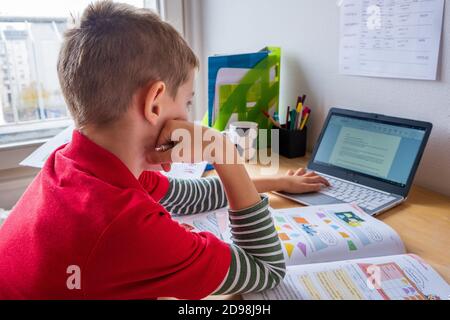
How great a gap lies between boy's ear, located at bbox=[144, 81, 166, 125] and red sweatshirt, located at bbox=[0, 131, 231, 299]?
0.08 metres

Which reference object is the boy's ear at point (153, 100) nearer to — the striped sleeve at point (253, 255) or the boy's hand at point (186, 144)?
the boy's hand at point (186, 144)

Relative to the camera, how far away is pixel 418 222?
0.81 meters

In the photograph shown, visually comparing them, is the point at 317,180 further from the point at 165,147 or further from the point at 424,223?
the point at 165,147

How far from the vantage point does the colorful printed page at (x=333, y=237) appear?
2.26 ft

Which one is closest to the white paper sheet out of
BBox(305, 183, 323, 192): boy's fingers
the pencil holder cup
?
the pencil holder cup

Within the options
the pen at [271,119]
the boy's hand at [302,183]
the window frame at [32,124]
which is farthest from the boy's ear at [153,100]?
the window frame at [32,124]

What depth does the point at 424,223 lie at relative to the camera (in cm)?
81

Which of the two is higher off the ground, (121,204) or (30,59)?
(30,59)

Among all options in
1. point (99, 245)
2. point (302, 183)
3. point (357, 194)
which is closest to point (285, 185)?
point (302, 183)

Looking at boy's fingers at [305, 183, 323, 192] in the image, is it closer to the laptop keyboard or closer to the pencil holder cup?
the laptop keyboard

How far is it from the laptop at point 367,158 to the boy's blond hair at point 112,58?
19.0 inches

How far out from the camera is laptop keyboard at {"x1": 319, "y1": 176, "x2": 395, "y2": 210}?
0.88m

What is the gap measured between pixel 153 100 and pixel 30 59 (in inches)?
40.0

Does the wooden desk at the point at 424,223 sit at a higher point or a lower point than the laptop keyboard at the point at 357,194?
lower
